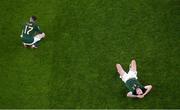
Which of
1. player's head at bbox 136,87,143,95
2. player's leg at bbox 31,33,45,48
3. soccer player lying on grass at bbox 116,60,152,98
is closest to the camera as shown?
player's head at bbox 136,87,143,95

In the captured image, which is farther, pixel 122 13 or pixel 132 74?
pixel 122 13

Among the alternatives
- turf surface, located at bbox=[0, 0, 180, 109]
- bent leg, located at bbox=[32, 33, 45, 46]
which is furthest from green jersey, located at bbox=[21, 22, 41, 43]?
turf surface, located at bbox=[0, 0, 180, 109]

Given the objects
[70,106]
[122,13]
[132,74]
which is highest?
[122,13]

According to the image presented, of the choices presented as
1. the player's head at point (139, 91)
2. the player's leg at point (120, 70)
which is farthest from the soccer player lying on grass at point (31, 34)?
the player's head at point (139, 91)

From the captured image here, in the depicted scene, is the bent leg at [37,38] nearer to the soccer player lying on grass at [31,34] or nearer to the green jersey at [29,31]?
the soccer player lying on grass at [31,34]

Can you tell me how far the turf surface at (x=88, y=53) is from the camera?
1216 cm

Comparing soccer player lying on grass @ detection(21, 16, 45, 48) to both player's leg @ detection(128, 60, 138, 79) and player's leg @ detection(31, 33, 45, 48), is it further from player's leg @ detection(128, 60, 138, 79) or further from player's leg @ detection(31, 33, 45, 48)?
player's leg @ detection(128, 60, 138, 79)

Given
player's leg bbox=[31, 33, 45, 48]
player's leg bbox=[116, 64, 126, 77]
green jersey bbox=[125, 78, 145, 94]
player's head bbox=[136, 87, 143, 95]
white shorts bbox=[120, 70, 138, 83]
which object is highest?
player's leg bbox=[31, 33, 45, 48]

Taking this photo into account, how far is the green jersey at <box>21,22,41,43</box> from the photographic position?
43.3ft

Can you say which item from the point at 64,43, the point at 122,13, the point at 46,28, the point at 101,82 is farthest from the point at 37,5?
the point at 101,82

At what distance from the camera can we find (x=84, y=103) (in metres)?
12.0

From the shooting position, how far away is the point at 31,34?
43.8ft

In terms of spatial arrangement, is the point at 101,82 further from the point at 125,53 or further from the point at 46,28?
the point at 46,28

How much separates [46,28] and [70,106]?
10.3 ft
